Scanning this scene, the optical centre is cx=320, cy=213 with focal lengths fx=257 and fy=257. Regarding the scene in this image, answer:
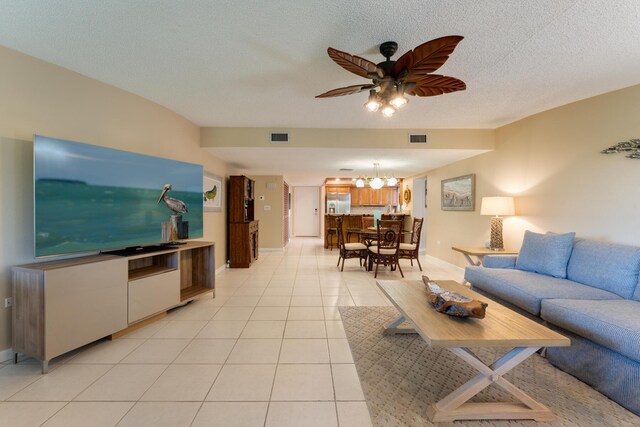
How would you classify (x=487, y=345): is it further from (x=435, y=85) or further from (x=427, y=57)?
(x=435, y=85)

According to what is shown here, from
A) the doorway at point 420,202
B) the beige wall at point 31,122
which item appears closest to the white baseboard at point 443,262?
A: the doorway at point 420,202

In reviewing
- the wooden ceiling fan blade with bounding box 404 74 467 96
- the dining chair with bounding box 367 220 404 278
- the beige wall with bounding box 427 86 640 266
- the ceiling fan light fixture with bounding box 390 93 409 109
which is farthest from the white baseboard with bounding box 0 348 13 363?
the beige wall with bounding box 427 86 640 266

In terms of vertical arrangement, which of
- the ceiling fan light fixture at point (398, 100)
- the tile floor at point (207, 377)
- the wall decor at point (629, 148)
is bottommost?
the tile floor at point (207, 377)

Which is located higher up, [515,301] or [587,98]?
[587,98]

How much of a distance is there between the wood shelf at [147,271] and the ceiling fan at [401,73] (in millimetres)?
2437

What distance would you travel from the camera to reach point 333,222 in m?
7.64

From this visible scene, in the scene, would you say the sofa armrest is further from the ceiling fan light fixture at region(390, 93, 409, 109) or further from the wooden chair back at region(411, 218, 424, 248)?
the ceiling fan light fixture at region(390, 93, 409, 109)

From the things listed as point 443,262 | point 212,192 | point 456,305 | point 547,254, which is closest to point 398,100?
point 456,305

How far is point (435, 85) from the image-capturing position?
202 cm

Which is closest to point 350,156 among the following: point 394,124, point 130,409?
point 394,124

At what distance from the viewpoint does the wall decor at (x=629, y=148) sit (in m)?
2.44

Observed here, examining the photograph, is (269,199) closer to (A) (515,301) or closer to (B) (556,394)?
(A) (515,301)

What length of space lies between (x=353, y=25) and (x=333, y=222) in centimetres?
610

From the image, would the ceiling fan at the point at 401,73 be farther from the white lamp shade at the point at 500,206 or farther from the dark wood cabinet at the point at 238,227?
the dark wood cabinet at the point at 238,227
